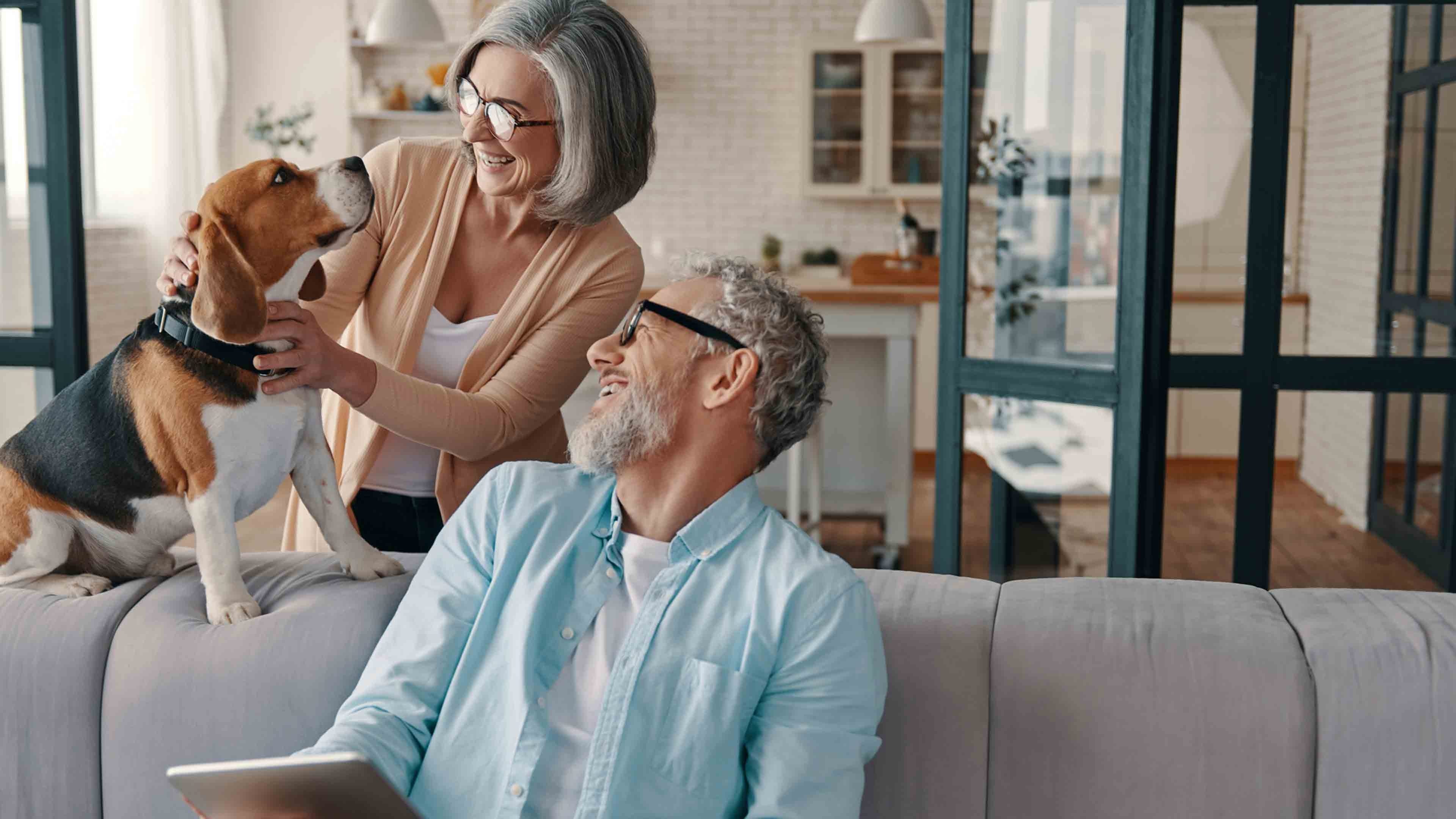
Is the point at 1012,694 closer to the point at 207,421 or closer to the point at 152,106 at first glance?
the point at 207,421

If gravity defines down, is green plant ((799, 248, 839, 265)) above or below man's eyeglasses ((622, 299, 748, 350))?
above

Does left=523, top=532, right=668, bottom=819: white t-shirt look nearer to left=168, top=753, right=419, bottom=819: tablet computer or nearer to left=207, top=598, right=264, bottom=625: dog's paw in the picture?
left=168, top=753, right=419, bottom=819: tablet computer

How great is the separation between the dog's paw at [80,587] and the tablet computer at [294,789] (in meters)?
0.47

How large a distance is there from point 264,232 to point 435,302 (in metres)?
0.40

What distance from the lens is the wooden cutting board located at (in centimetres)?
538

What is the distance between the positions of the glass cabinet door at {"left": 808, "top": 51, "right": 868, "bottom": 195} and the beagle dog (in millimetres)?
5681

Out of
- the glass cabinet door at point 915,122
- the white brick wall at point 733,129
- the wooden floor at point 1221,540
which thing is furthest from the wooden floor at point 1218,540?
the white brick wall at point 733,129

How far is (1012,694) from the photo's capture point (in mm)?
1371

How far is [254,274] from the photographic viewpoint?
1.30m

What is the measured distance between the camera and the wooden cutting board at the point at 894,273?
17.6ft

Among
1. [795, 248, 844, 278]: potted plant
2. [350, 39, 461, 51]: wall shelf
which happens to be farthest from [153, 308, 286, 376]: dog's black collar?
[795, 248, 844, 278]: potted plant

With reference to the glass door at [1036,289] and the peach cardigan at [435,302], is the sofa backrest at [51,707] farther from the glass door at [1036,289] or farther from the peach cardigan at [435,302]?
the glass door at [1036,289]

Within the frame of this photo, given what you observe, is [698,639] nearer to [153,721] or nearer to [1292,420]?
[153,721]

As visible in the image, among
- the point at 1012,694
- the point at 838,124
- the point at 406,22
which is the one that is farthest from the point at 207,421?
the point at 838,124
